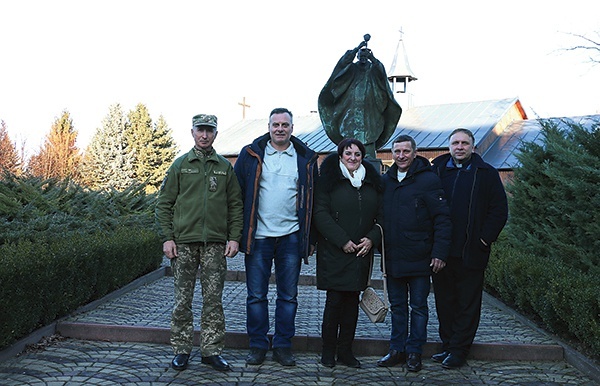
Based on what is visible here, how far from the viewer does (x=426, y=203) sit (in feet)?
14.2

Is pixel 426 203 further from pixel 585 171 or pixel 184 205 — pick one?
pixel 585 171

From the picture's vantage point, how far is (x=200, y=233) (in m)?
4.18

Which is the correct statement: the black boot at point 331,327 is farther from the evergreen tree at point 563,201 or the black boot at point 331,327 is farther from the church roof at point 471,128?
the church roof at point 471,128

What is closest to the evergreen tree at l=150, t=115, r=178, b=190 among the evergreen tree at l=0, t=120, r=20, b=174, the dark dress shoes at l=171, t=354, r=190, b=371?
the evergreen tree at l=0, t=120, r=20, b=174

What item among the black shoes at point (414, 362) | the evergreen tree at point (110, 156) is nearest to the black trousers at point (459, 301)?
the black shoes at point (414, 362)

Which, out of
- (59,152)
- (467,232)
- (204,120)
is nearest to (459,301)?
(467,232)

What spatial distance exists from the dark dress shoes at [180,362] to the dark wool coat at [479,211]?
239 cm

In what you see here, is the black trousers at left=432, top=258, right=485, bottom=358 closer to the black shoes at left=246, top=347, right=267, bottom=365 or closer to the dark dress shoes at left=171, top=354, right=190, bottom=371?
the black shoes at left=246, top=347, right=267, bottom=365

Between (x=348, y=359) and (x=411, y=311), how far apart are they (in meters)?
0.66

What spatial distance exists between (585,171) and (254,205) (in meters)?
4.14

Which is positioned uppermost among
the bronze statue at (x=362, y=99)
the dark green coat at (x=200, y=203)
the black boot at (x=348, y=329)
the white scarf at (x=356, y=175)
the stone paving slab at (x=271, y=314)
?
the bronze statue at (x=362, y=99)

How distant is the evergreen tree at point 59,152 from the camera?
37.1 metres

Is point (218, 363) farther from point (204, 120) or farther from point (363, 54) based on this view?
point (363, 54)

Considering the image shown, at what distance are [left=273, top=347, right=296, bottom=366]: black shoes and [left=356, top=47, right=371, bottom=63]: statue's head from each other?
6049 millimetres
